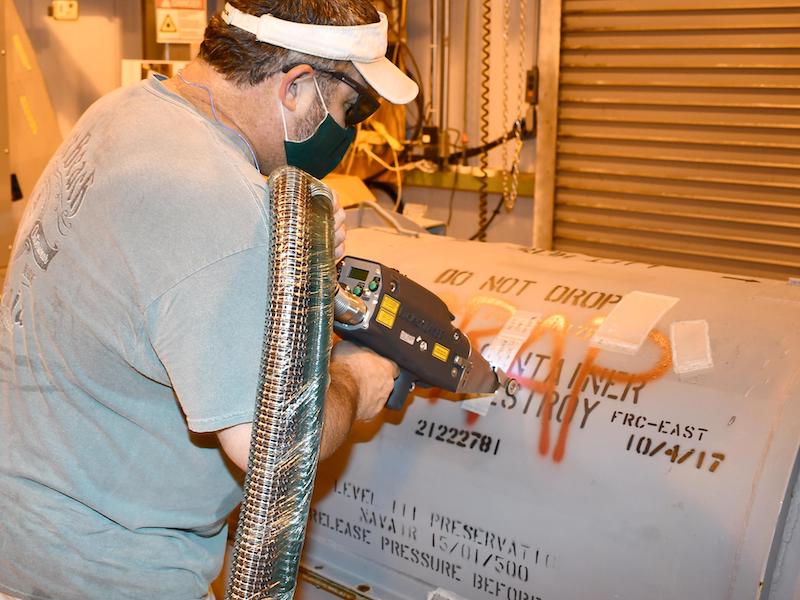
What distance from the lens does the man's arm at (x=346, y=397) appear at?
1.25 metres

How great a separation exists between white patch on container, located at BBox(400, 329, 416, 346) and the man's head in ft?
1.16

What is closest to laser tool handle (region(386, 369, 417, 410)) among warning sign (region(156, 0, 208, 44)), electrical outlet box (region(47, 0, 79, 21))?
warning sign (region(156, 0, 208, 44))

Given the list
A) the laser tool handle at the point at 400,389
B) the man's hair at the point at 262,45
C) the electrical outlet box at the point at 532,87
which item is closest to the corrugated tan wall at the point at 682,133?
the electrical outlet box at the point at 532,87

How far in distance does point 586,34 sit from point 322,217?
2.90 meters

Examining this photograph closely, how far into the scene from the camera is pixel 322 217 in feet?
4.33

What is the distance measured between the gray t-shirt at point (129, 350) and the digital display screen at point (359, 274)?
0.28 metres

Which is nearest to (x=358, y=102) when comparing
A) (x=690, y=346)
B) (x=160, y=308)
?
(x=160, y=308)

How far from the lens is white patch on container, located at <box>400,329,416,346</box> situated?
1.69m

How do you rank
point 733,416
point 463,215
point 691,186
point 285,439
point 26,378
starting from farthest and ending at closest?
point 463,215 → point 691,186 → point 733,416 → point 26,378 → point 285,439

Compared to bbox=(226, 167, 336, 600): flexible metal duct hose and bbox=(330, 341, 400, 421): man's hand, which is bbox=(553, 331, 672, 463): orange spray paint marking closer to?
bbox=(330, 341, 400, 421): man's hand

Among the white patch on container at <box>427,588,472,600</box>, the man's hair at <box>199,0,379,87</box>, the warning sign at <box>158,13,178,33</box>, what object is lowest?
the white patch on container at <box>427,588,472,600</box>

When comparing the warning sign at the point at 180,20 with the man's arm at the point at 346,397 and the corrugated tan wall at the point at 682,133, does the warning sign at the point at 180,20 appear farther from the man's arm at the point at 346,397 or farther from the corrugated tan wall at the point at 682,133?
the man's arm at the point at 346,397

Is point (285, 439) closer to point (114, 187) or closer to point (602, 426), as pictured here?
point (114, 187)

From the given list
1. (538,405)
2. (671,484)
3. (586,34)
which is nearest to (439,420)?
(538,405)
